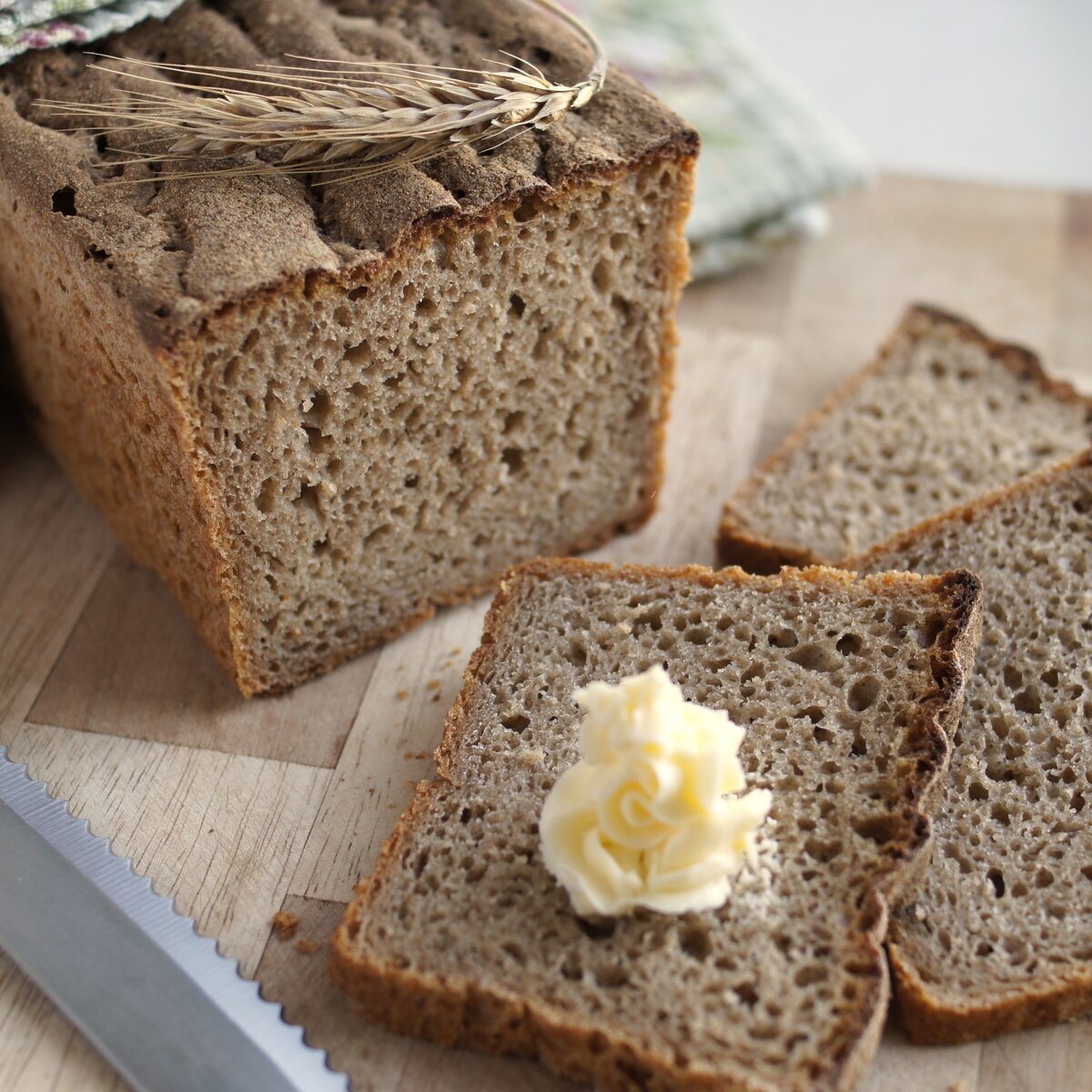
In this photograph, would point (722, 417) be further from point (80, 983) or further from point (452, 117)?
point (80, 983)

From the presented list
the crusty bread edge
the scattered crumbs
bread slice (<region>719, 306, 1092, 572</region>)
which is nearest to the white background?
bread slice (<region>719, 306, 1092, 572</region>)

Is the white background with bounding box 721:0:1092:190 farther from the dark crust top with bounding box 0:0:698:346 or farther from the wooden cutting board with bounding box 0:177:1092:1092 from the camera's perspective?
the dark crust top with bounding box 0:0:698:346

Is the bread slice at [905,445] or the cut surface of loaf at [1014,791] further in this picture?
the bread slice at [905,445]

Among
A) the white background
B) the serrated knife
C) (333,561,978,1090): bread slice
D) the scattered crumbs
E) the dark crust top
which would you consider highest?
the dark crust top

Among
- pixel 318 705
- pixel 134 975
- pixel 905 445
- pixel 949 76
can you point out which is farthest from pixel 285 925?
Result: pixel 949 76

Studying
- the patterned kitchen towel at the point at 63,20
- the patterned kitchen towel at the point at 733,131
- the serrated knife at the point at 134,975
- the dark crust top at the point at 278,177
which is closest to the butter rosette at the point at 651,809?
the serrated knife at the point at 134,975

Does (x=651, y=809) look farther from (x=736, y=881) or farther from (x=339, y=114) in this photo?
(x=339, y=114)

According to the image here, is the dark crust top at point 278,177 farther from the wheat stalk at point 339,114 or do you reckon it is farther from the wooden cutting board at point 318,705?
the wooden cutting board at point 318,705
